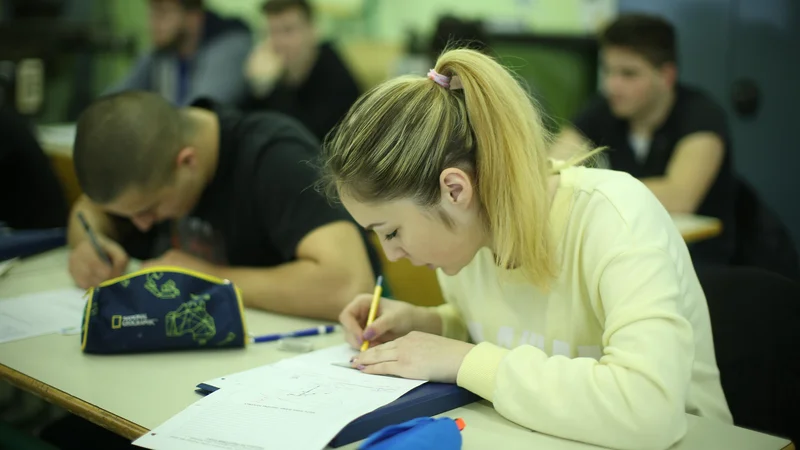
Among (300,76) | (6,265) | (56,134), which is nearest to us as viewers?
(6,265)

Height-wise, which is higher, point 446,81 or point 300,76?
point 446,81

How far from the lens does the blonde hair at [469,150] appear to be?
4.11ft

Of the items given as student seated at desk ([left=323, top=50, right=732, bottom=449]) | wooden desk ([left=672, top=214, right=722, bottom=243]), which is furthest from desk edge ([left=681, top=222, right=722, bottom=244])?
student seated at desk ([left=323, top=50, right=732, bottom=449])

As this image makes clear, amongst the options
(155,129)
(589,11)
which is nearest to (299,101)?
(589,11)

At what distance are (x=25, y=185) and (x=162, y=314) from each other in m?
1.42

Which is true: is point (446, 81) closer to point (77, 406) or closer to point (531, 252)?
point (531, 252)

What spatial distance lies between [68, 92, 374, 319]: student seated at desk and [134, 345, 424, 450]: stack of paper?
41cm

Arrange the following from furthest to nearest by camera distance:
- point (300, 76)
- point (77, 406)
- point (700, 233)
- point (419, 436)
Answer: point (300, 76), point (700, 233), point (77, 406), point (419, 436)

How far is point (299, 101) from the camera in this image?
14.8 ft

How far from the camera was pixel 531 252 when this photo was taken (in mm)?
1291

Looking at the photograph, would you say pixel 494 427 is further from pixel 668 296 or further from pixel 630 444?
pixel 668 296

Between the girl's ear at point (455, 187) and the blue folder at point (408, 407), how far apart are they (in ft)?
0.88

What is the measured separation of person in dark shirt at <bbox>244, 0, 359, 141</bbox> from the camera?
4.42 meters

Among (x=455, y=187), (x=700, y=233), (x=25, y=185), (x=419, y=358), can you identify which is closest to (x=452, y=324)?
(x=419, y=358)
